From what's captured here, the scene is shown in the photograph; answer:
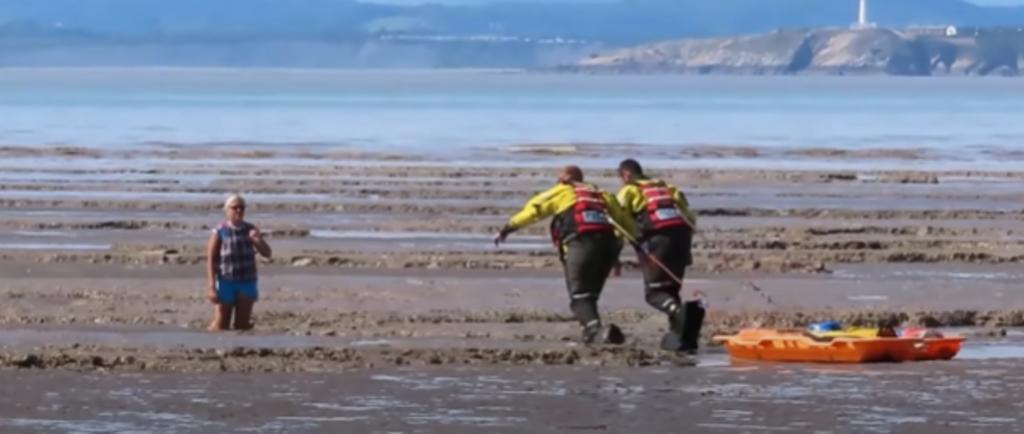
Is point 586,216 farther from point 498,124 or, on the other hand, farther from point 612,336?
point 498,124

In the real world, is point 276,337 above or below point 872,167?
below

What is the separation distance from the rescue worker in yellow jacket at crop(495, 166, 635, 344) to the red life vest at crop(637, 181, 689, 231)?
0.40ft

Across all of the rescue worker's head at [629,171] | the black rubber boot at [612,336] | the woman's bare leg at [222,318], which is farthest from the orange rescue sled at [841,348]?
the woman's bare leg at [222,318]

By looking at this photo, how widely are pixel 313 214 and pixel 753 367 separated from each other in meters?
17.0

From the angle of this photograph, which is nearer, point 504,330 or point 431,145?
point 504,330

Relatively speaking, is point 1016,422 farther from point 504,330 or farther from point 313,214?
point 313,214

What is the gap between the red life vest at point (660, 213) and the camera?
16.6m

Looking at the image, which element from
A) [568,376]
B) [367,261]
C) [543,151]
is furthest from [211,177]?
[568,376]

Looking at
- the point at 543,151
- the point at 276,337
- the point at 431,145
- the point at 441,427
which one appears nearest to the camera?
the point at 441,427

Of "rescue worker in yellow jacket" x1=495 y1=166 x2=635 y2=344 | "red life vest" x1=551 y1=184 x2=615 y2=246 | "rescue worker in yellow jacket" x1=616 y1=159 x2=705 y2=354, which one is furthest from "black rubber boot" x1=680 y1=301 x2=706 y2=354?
"red life vest" x1=551 y1=184 x2=615 y2=246

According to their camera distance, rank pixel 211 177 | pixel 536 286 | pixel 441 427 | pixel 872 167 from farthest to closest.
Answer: pixel 872 167 → pixel 211 177 → pixel 536 286 → pixel 441 427

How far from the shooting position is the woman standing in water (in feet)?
57.2

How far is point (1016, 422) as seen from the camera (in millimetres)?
13766

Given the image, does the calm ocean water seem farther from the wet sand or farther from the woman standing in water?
the woman standing in water
